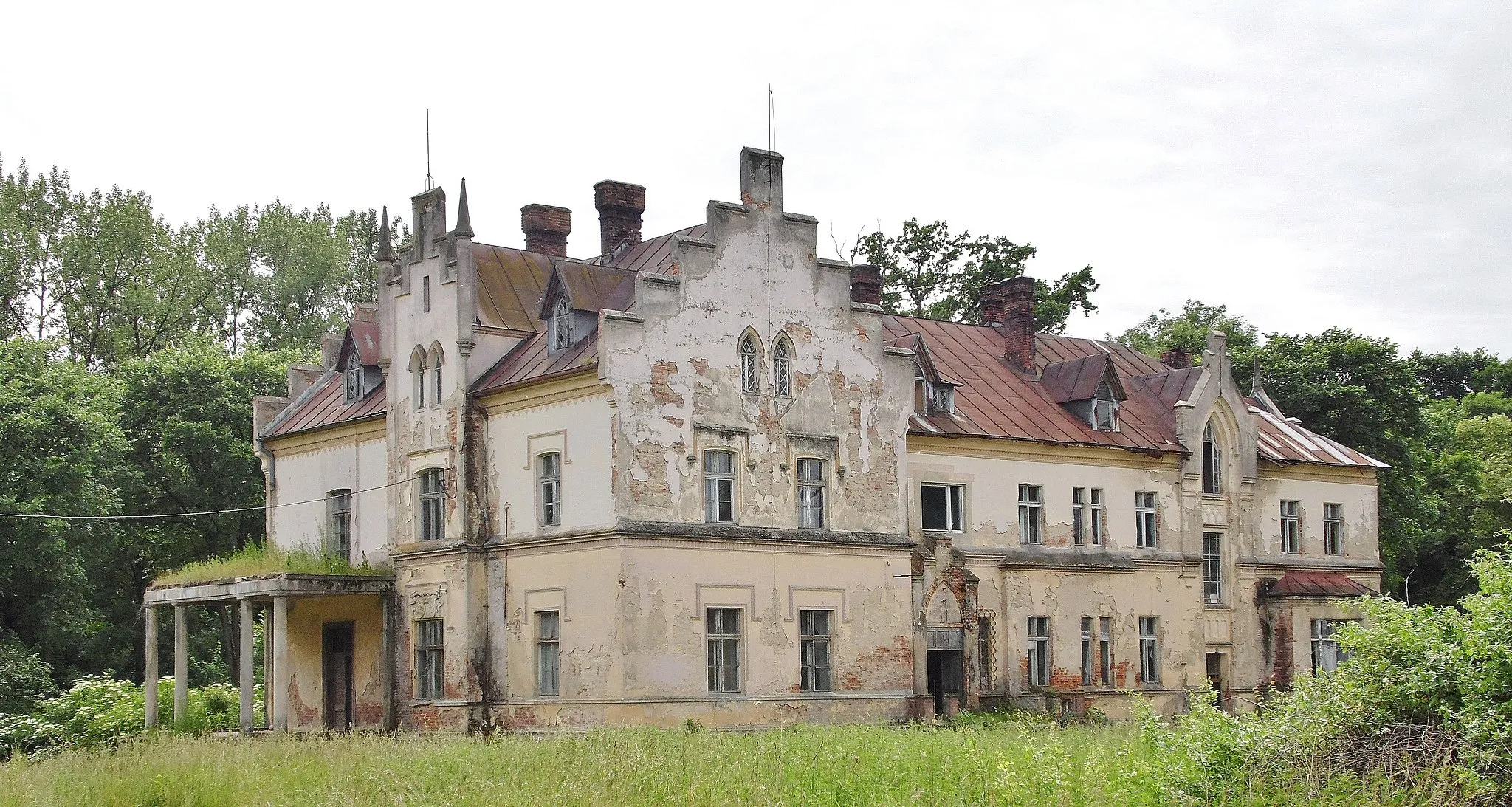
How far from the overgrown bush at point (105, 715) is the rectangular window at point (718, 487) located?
11798 mm

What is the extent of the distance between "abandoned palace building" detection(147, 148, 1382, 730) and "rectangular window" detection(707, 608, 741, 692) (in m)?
0.07

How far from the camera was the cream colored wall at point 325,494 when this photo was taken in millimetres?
36688

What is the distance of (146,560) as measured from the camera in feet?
175

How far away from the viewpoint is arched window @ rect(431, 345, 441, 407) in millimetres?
34312

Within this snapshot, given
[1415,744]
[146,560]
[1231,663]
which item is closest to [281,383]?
[146,560]

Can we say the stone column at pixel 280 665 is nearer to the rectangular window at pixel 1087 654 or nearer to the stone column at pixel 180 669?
the stone column at pixel 180 669

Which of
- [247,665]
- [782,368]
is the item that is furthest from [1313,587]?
[247,665]

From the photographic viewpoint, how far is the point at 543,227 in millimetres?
38375

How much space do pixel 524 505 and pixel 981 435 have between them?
9.64m

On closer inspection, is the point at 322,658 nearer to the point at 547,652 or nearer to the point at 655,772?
the point at 547,652

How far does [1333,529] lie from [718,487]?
18.5 meters

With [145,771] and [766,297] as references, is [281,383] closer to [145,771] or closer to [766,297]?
[766,297]

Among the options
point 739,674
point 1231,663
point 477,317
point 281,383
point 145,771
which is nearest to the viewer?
point 145,771

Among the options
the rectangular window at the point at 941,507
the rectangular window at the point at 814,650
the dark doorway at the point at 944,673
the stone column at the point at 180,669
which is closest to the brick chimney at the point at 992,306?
the rectangular window at the point at 941,507
